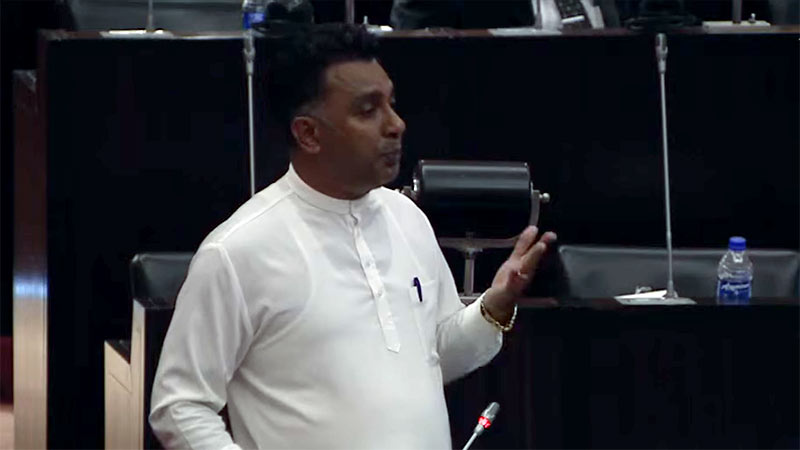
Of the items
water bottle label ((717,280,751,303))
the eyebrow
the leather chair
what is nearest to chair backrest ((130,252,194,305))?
the leather chair

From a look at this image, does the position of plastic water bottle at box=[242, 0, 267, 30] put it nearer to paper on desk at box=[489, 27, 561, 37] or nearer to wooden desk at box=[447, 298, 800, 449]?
paper on desk at box=[489, 27, 561, 37]

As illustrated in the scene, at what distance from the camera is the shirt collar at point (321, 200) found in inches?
106

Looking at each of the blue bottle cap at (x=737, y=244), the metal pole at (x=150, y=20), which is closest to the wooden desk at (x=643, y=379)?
the blue bottle cap at (x=737, y=244)

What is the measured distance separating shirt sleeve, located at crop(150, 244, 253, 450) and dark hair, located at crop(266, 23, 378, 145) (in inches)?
10.4

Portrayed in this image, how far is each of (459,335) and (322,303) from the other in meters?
0.26

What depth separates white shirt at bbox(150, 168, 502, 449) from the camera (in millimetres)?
2590

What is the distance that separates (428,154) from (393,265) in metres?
1.99

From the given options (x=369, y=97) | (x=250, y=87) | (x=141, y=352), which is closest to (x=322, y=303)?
(x=369, y=97)

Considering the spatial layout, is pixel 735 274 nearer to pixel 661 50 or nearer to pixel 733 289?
pixel 733 289

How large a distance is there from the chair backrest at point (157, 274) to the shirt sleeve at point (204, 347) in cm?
151

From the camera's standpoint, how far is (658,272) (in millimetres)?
4410

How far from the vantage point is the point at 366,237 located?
2717 mm

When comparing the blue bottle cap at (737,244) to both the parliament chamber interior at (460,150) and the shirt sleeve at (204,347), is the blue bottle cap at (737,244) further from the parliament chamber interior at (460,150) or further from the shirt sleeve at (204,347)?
the shirt sleeve at (204,347)

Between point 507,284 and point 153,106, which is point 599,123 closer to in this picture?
point 153,106
